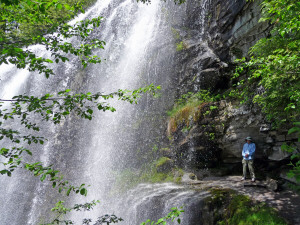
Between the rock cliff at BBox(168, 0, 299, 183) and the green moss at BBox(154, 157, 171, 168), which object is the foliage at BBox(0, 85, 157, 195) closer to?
the rock cliff at BBox(168, 0, 299, 183)

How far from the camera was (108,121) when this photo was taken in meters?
14.2

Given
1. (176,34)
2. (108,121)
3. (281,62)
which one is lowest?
(281,62)

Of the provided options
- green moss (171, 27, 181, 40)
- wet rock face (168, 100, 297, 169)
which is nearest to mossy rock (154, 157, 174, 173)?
wet rock face (168, 100, 297, 169)

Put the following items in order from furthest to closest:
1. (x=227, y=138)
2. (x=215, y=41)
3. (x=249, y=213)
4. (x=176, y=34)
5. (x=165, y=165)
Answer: (x=176, y=34) → (x=215, y=41) → (x=165, y=165) → (x=227, y=138) → (x=249, y=213)

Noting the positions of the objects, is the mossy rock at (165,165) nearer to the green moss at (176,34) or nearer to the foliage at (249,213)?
the foliage at (249,213)

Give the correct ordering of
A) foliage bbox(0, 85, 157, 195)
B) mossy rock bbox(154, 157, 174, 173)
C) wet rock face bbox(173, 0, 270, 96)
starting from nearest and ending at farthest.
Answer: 1. foliage bbox(0, 85, 157, 195)
2. wet rock face bbox(173, 0, 270, 96)
3. mossy rock bbox(154, 157, 174, 173)

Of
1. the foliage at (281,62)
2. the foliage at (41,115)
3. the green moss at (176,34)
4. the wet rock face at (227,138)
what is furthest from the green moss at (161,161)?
the green moss at (176,34)

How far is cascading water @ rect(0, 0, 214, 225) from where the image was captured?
41.1ft

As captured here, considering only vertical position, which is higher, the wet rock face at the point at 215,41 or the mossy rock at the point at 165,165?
the wet rock face at the point at 215,41

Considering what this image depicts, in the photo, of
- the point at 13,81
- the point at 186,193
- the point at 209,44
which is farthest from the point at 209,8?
the point at 13,81

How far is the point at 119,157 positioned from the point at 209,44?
29.2ft

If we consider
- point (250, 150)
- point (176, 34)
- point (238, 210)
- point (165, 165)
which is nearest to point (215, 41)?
point (176, 34)

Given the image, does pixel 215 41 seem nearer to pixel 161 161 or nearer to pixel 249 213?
pixel 161 161

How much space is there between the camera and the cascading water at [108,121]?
12531mm
